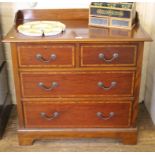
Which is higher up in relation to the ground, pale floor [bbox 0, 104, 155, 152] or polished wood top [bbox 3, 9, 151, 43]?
polished wood top [bbox 3, 9, 151, 43]

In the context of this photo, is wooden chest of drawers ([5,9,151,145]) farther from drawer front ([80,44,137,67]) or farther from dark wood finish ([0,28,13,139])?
dark wood finish ([0,28,13,139])

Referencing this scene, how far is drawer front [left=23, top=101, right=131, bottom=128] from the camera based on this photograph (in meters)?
1.66

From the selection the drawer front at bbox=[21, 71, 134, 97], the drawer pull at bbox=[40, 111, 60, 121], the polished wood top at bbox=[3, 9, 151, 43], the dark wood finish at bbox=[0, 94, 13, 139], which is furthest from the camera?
the dark wood finish at bbox=[0, 94, 13, 139]

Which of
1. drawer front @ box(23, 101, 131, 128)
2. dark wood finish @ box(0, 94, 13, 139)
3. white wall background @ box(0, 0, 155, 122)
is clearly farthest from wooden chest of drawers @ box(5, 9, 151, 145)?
dark wood finish @ box(0, 94, 13, 139)

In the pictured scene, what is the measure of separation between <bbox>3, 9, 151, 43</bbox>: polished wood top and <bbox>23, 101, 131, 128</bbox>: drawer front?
0.41 metres

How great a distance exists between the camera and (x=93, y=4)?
5.51 ft

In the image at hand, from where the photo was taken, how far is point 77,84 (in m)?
1.59

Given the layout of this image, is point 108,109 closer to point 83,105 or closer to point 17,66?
point 83,105

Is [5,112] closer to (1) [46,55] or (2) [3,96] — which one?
(2) [3,96]

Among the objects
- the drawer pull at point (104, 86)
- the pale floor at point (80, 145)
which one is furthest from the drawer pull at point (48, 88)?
the pale floor at point (80, 145)

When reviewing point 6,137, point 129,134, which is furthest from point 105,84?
point 6,137

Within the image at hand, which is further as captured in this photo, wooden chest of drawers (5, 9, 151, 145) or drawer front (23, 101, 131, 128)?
drawer front (23, 101, 131, 128)

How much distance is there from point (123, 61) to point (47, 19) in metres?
0.63

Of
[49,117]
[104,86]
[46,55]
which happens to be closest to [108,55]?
[104,86]
